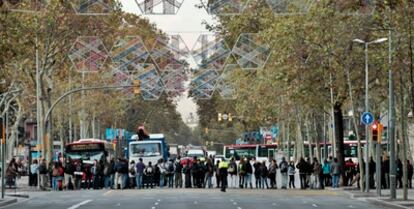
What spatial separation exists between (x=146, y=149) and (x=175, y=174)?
48.7 ft

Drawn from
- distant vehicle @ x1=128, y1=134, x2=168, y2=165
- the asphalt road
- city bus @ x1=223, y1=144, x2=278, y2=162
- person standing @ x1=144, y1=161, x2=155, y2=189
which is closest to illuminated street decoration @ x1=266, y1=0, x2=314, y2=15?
the asphalt road

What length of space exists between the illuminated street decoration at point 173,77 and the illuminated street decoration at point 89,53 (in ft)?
48.8

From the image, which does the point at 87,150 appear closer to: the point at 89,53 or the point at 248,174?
the point at 89,53

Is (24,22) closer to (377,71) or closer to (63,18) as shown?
(63,18)

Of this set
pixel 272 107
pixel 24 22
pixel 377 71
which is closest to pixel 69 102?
pixel 272 107

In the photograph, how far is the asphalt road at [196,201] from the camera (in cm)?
3622

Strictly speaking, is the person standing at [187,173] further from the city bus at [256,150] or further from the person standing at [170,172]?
the city bus at [256,150]

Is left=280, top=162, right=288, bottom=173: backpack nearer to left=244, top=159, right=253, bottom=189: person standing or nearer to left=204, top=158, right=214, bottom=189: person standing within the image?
left=244, top=159, right=253, bottom=189: person standing

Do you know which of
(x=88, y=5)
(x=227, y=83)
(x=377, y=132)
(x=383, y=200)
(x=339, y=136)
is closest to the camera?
(x=383, y=200)

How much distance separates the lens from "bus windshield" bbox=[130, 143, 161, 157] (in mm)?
69125

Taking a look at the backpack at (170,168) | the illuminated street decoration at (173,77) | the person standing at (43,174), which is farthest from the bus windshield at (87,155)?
the illuminated street decoration at (173,77)

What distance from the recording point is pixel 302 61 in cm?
4959

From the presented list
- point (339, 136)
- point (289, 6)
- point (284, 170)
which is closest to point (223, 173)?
point (284, 170)

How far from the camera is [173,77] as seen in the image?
75562 millimetres
